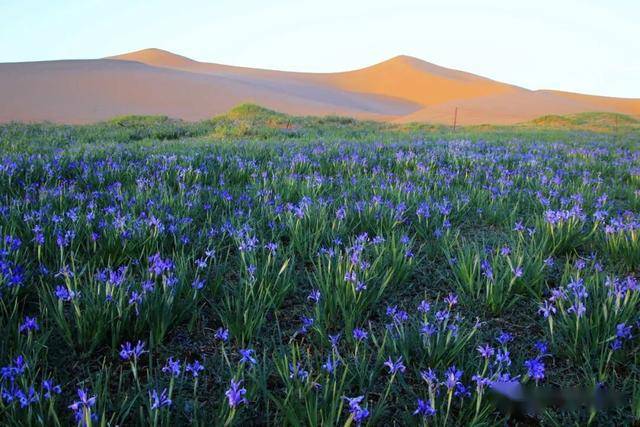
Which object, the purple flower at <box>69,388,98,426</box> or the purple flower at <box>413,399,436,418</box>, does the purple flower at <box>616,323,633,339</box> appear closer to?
the purple flower at <box>413,399,436,418</box>

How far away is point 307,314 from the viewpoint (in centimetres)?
237

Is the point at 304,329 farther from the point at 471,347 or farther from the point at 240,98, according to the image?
the point at 240,98

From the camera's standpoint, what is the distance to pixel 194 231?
3.29 meters

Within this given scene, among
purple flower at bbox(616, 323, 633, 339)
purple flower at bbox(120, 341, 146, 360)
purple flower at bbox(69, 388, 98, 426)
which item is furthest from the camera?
purple flower at bbox(616, 323, 633, 339)

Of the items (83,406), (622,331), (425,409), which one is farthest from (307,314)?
(622,331)

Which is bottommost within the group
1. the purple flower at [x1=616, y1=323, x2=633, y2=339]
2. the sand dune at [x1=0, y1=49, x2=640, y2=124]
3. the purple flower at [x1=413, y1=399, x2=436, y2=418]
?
the purple flower at [x1=413, y1=399, x2=436, y2=418]

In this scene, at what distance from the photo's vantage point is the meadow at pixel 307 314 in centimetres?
159

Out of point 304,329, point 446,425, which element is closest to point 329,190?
point 304,329

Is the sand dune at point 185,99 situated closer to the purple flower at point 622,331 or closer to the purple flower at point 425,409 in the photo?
the purple flower at point 622,331

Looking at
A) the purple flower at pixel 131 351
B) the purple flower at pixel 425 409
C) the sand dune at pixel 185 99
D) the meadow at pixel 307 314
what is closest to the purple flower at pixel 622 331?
the meadow at pixel 307 314

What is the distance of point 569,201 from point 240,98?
2658 inches

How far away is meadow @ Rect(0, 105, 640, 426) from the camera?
5.22 ft

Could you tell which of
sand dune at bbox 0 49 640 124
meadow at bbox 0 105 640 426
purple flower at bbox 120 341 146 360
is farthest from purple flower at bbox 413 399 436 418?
sand dune at bbox 0 49 640 124

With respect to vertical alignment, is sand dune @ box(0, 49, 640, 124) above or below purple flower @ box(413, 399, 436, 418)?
above
